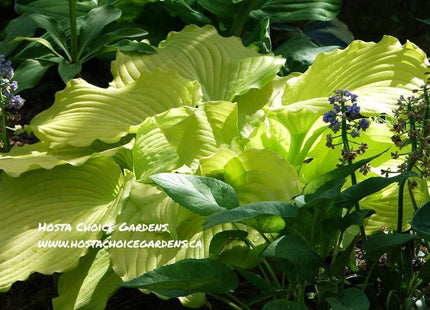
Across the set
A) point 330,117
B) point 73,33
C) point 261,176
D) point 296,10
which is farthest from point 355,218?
point 296,10

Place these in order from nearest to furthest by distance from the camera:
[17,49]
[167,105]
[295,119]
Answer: [295,119] → [167,105] → [17,49]

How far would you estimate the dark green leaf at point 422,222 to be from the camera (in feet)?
4.08

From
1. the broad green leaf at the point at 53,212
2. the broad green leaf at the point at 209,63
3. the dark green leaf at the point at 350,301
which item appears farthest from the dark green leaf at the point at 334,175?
the broad green leaf at the point at 209,63

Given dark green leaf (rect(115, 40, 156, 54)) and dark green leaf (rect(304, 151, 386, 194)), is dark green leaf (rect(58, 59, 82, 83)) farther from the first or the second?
dark green leaf (rect(304, 151, 386, 194))

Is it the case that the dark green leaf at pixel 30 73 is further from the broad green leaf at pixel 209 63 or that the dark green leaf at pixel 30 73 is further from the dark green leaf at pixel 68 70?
the broad green leaf at pixel 209 63

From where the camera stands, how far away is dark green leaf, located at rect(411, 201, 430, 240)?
124 cm

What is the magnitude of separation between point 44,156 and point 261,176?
58cm

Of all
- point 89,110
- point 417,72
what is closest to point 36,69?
point 89,110

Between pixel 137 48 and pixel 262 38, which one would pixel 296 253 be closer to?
pixel 137 48

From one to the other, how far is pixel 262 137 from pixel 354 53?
1.42ft

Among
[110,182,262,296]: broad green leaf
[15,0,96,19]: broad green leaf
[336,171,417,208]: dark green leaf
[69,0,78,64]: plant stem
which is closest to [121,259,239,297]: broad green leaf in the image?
[110,182,262,296]: broad green leaf

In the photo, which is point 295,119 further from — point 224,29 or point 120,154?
point 224,29

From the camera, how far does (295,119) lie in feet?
5.64

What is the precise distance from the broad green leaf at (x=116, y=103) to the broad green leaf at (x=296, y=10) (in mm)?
661
